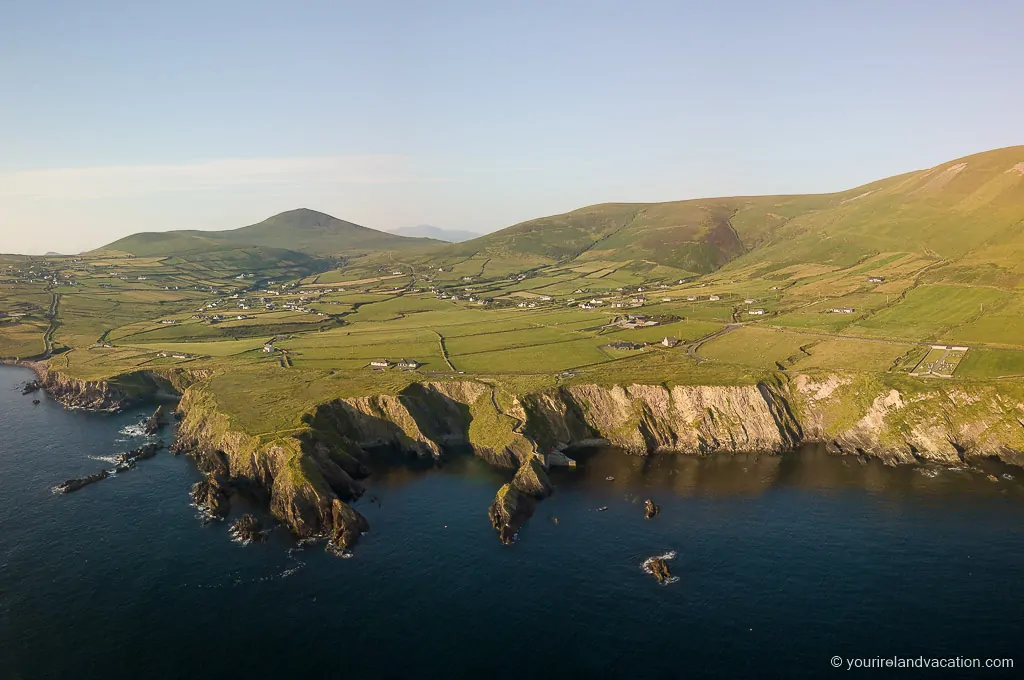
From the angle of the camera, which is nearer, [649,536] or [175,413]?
[649,536]

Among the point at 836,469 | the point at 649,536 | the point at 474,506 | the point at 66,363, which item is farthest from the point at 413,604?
the point at 66,363

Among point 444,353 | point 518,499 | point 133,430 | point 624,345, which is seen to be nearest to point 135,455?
point 133,430

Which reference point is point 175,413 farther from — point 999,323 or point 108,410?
point 999,323

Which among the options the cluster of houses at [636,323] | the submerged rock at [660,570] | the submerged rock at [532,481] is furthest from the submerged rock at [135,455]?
the cluster of houses at [636,323]

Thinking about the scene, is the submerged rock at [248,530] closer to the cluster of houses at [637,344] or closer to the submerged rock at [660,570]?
the submerged rock at [660,570]

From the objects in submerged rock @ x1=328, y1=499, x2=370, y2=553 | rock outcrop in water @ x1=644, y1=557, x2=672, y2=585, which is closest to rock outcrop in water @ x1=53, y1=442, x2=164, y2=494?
submerged rock @ x1=328, y1=499, x2=370, y2=553

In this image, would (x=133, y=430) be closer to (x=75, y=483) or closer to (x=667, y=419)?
(x=75, y=483)
